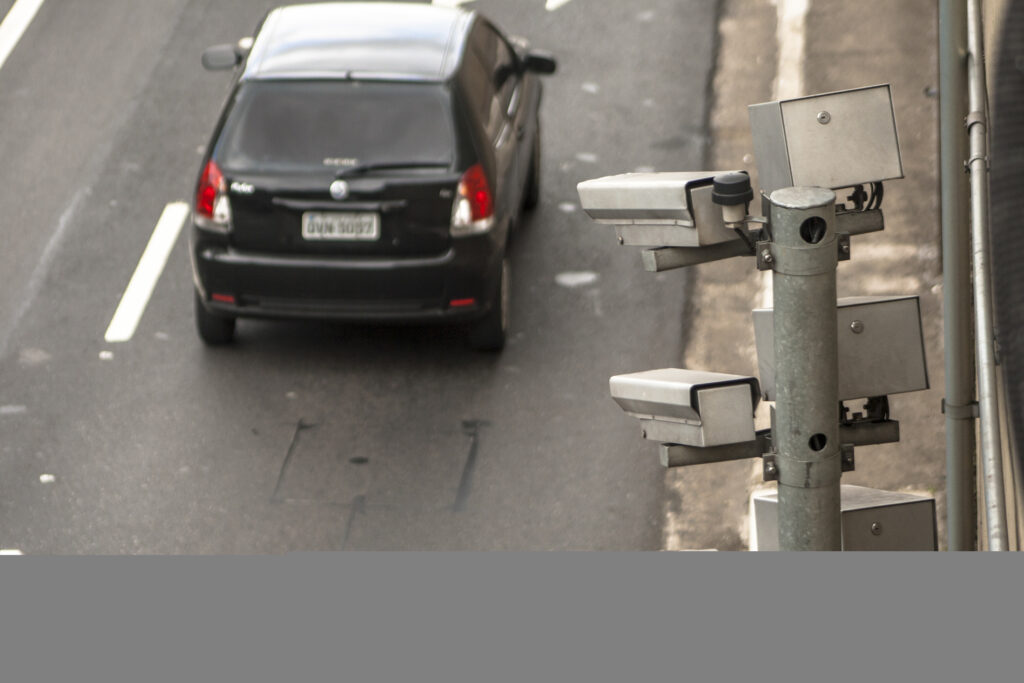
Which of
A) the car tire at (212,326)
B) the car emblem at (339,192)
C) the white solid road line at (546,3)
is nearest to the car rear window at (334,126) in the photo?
the car emblem at (339,192)

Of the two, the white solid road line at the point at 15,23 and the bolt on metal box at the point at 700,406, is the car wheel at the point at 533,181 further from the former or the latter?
the bolt on metal box at the point at 700,406

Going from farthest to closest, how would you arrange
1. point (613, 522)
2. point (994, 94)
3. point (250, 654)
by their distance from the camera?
point (613, 522) → point (994, 94) → point (250, 654)

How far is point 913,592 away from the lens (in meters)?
2.34

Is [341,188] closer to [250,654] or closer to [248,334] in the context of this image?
[248,334]

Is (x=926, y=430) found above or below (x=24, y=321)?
below

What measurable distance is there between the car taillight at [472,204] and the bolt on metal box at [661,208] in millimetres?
4839

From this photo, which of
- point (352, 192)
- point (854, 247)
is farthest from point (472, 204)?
point (854, 247)

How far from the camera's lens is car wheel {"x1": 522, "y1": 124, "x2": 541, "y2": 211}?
446 inches

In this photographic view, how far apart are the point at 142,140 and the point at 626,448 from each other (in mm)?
5611

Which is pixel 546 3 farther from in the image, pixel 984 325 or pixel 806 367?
pixel 806 367

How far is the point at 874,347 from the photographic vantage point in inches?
165

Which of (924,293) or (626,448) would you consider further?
(924,293)

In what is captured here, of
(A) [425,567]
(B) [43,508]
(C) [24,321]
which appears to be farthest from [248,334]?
(A) [425,567]

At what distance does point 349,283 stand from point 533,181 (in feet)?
8.76
